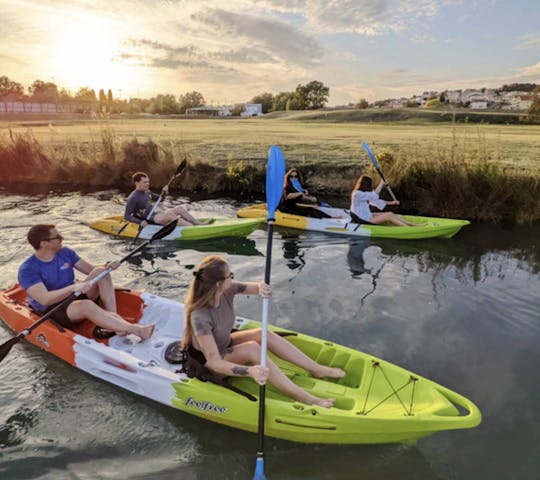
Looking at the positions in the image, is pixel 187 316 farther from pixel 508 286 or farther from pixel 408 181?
pixel 408 181

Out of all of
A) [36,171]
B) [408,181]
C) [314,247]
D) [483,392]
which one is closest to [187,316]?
[483,392]

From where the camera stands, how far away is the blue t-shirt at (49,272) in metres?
5.10

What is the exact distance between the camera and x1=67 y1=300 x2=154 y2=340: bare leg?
5266 millimetres

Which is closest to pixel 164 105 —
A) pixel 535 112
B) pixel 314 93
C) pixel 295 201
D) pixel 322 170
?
pixel 314 93

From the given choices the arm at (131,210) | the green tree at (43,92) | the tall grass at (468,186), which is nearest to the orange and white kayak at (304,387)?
the arm at (131,210)

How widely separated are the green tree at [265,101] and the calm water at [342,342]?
77.9m

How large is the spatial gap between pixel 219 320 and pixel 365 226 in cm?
688

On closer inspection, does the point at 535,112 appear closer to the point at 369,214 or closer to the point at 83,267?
the point at 369,214

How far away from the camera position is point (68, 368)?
5.46 m

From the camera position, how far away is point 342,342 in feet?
20.4

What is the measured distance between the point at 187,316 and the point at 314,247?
635 cm

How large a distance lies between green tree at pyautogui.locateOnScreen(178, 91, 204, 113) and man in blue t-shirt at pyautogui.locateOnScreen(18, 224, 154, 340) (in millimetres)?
83017

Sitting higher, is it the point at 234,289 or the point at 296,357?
the point at 234,289

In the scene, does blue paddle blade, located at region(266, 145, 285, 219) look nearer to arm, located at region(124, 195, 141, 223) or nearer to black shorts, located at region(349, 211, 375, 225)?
arm, located at region(124, 195, 141, 223)
